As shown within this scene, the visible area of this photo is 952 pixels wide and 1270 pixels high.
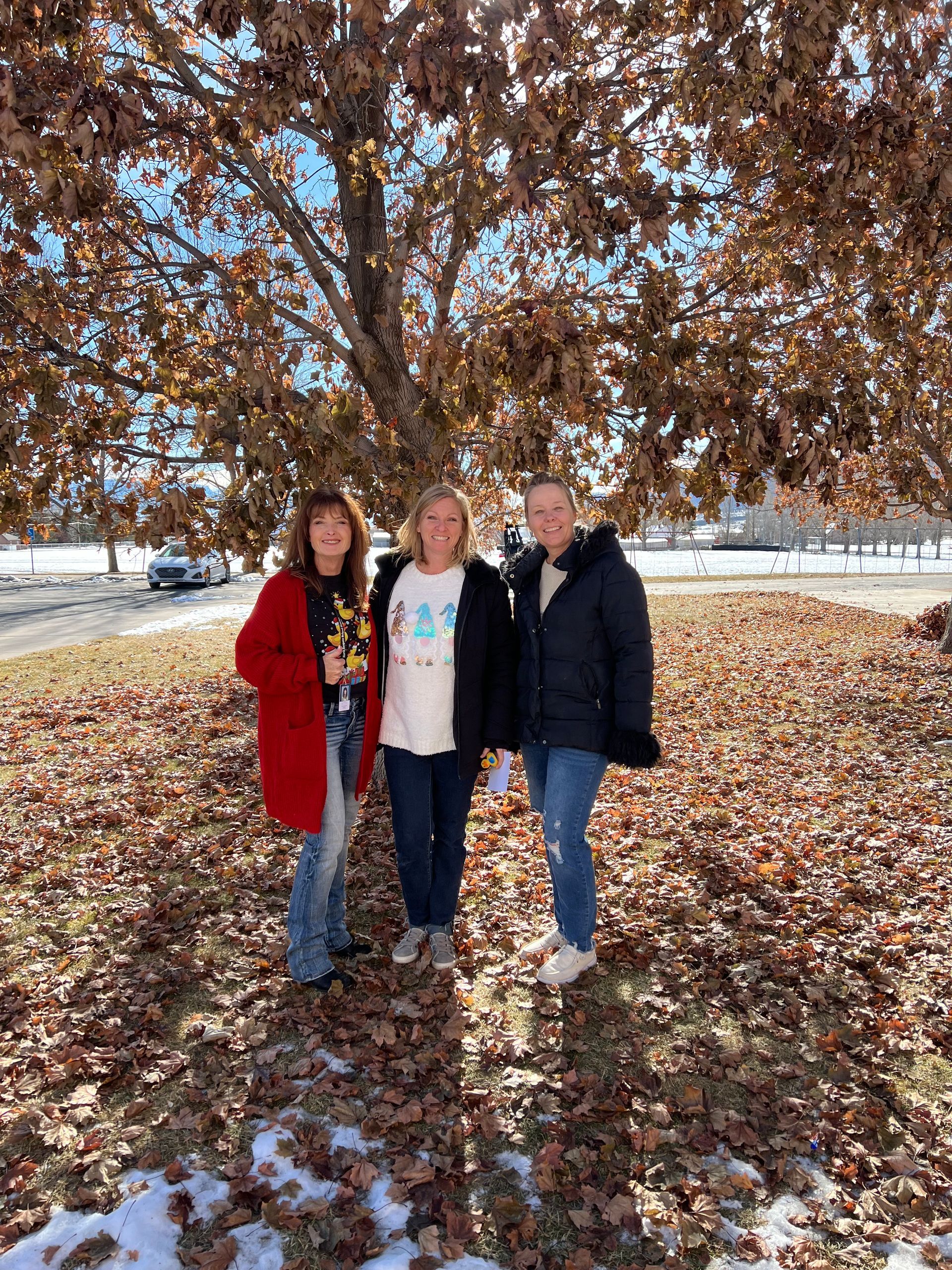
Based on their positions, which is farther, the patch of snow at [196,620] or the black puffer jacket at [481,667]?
the patch of snow at [196,620]

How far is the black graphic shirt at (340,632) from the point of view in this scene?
3.41m

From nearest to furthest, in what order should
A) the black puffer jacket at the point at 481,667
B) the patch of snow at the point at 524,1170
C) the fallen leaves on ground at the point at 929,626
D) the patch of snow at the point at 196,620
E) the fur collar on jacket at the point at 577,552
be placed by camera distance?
the patch of snow at the point at 524,1170 < the fur collar on jacket at the point at 577,552 < the black puffer jacket at the point at 481,667 < the fallen leaves on ground at the point at 929,626 < the patch of snow at the point at 196,620

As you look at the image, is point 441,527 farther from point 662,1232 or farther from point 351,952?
point 662,1232

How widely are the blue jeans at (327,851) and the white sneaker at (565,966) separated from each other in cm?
106

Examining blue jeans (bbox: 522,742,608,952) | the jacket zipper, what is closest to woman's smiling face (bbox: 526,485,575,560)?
the jacket zipper

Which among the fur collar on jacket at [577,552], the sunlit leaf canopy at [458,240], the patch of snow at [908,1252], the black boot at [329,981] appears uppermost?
the sunlit leaf canopy at [458,240]

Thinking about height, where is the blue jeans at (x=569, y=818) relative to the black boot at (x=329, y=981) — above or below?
above

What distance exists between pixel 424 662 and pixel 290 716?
0.66 m

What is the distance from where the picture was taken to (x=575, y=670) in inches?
132

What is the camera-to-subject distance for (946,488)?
10.2 metres

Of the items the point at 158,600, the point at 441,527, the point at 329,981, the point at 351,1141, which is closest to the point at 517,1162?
the point at 351,1141

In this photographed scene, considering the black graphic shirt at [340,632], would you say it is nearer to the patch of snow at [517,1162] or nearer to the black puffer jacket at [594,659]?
the black puffer jacket at [594,659]

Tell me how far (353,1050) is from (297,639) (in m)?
1.80

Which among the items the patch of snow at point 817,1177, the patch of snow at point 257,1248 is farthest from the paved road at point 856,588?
the patch of snow at point 257,1248
